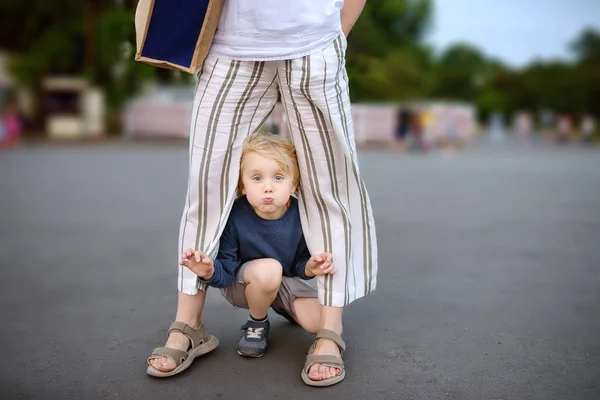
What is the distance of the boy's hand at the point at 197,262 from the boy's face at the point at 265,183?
33 cm

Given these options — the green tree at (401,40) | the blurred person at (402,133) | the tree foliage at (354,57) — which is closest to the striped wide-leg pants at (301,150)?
the tree foliage at (354,57)

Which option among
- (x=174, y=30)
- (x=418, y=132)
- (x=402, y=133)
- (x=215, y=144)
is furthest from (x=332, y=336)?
(x=402, y=133)

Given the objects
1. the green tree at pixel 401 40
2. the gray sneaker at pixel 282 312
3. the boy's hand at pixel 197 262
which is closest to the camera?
the boy's hand at pixel 197 262

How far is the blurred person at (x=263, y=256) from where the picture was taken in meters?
2.71

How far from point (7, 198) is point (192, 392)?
6885mm

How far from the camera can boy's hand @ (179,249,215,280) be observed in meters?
2.50

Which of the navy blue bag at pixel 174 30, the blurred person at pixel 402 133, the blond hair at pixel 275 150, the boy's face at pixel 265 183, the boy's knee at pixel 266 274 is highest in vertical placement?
the navy blue bag at pixel 174 30

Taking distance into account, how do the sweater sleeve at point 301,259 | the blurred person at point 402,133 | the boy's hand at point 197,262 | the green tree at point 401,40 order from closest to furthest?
the boy's hand at point 197,262 < the sweater sleeve at point 301,259 < the blurred person at point 402,133 < the green tree at point 401,40

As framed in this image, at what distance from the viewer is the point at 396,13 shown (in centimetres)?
4488

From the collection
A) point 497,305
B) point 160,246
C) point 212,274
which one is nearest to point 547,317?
point 497,305

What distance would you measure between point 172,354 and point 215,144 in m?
0.78

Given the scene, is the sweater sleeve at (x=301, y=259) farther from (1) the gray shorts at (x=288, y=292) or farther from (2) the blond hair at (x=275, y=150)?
(2) the blond hair at (x=275, y=150)

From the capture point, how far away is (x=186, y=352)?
2678 millimetres

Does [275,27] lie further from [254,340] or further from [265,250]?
[254,340]
